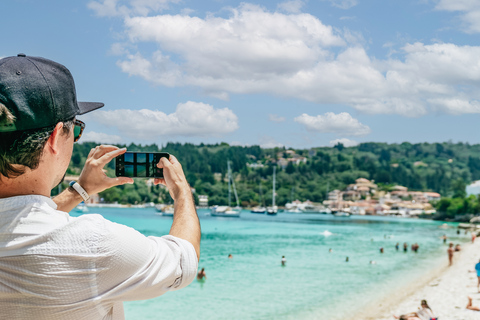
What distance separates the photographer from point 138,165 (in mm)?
1590

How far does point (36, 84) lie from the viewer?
99 centimetres

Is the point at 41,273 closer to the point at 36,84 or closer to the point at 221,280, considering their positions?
the point at 36,84

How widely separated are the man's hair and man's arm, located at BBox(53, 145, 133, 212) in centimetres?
53

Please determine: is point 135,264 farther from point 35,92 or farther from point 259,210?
point 259,210

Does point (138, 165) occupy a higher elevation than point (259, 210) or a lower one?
higher

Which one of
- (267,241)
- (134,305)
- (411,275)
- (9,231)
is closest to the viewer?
(9,231)

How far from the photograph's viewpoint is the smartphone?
155 centimetres

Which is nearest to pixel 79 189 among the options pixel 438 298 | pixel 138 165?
pixel 138 165

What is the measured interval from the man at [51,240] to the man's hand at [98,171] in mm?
435

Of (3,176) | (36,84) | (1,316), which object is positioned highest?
(36,84)

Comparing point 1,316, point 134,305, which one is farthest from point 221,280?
point 1,316

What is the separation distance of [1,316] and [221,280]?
24.4 metres

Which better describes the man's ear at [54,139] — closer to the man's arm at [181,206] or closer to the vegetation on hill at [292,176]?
the man's arm at [181,206]

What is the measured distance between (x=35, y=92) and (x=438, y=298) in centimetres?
1732
